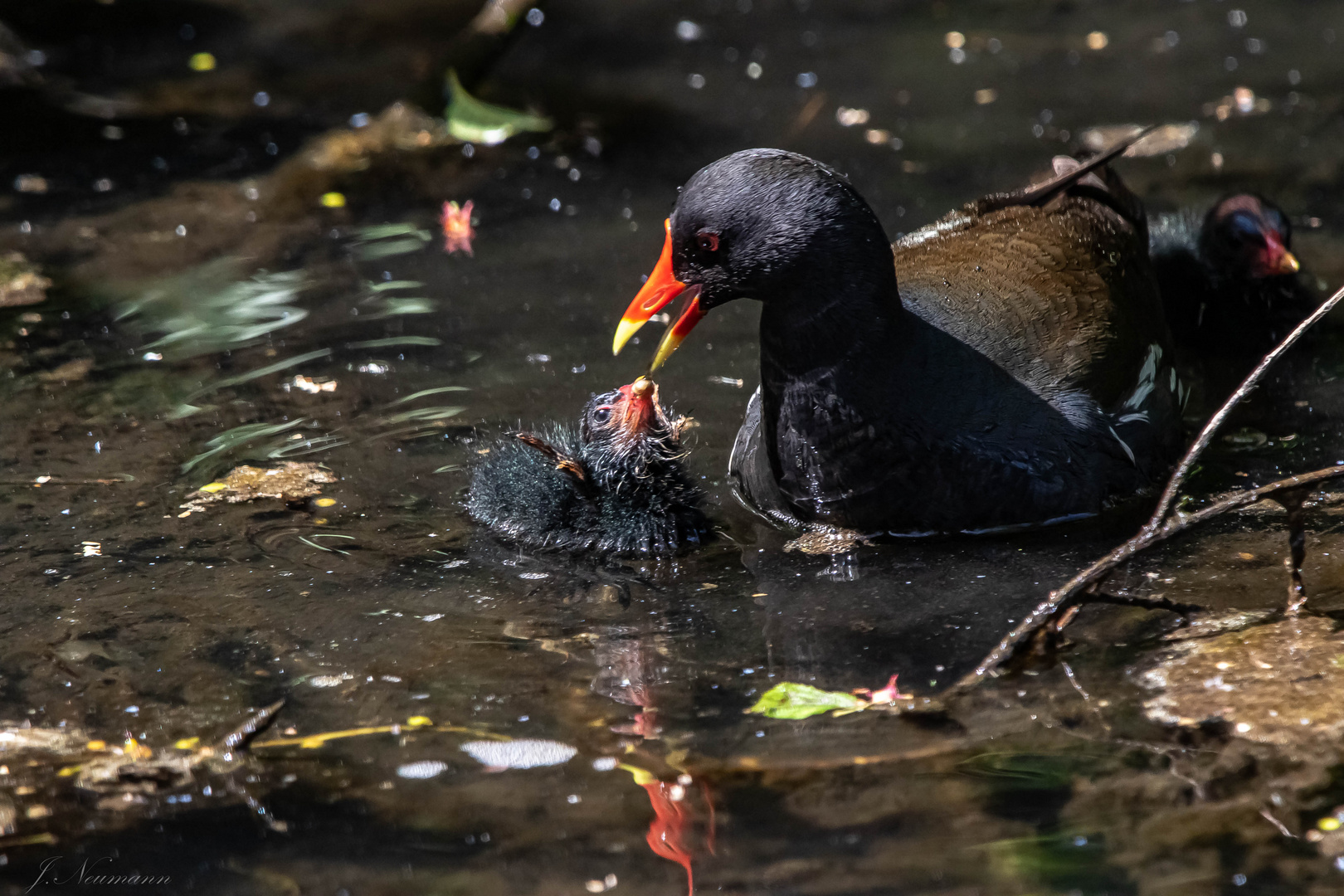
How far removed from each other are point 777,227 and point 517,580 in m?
1.12

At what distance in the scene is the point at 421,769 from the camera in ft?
9.64

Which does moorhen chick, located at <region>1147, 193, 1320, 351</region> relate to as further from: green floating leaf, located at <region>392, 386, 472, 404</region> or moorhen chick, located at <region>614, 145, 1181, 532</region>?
green floating leaf, located at <region>392, 386, 472, 404</region>

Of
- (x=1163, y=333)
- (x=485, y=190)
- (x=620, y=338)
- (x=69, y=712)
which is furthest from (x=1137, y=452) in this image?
(x=485, y=190)

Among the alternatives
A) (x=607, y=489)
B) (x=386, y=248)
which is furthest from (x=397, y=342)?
(x=607, y=489)

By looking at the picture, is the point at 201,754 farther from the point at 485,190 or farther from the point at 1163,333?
the point at 485,190

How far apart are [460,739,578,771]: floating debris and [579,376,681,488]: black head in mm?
1026

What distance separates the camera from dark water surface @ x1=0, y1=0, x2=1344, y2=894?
2.73 meters

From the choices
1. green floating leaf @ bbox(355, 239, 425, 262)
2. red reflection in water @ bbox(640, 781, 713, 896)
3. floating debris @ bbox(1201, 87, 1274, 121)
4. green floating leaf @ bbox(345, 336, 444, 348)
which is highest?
floating debris @ bbox(1201, 87, 1274, 121)

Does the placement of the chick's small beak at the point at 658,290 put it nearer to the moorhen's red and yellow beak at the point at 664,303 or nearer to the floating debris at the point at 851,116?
the moorhen's red and yellow beak at the point at 664,303

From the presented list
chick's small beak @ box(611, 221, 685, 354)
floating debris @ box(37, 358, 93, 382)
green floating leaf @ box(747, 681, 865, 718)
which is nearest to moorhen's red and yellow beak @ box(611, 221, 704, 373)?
chick's small beak @ box(611, 221, 685, 354)

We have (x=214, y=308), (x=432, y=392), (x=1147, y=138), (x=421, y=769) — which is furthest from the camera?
(x=1147, y=138)
